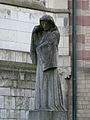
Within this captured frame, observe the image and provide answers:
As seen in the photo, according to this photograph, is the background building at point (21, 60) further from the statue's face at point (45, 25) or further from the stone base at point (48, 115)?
the stone base at point (48, 115)

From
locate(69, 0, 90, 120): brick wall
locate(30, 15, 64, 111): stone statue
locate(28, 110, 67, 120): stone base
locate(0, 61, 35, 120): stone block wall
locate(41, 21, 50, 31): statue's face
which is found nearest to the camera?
locate(28, 110, 67, 120): stone base

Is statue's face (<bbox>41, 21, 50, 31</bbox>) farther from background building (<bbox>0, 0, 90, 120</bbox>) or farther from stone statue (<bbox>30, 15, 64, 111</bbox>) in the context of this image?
background building (<bbox>0, 0, 90, 120</bbox>)

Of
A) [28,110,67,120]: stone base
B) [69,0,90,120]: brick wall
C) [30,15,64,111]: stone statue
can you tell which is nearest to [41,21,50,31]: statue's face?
[30,15,64,111]: stone statue

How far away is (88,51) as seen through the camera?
12391 millimetres

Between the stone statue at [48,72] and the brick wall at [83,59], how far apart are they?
4.65 metres

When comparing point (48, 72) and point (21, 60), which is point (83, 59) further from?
point (48, 72)

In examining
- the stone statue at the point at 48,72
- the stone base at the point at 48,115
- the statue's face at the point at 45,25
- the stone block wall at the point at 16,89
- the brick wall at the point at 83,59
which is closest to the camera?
the stone base at the point at 48,115

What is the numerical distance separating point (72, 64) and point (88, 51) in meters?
0.77

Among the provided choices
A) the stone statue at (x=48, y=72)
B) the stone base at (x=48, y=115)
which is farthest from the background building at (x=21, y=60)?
the stone base at (x=48, y=115)

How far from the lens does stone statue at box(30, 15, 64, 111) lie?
7.43 m

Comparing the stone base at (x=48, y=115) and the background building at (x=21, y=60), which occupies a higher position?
the background building at (x=21, y=60)

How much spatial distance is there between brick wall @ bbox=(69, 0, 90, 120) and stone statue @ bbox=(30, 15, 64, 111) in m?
4.65

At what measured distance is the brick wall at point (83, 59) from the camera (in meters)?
12.3

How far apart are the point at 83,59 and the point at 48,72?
5.05 meters
